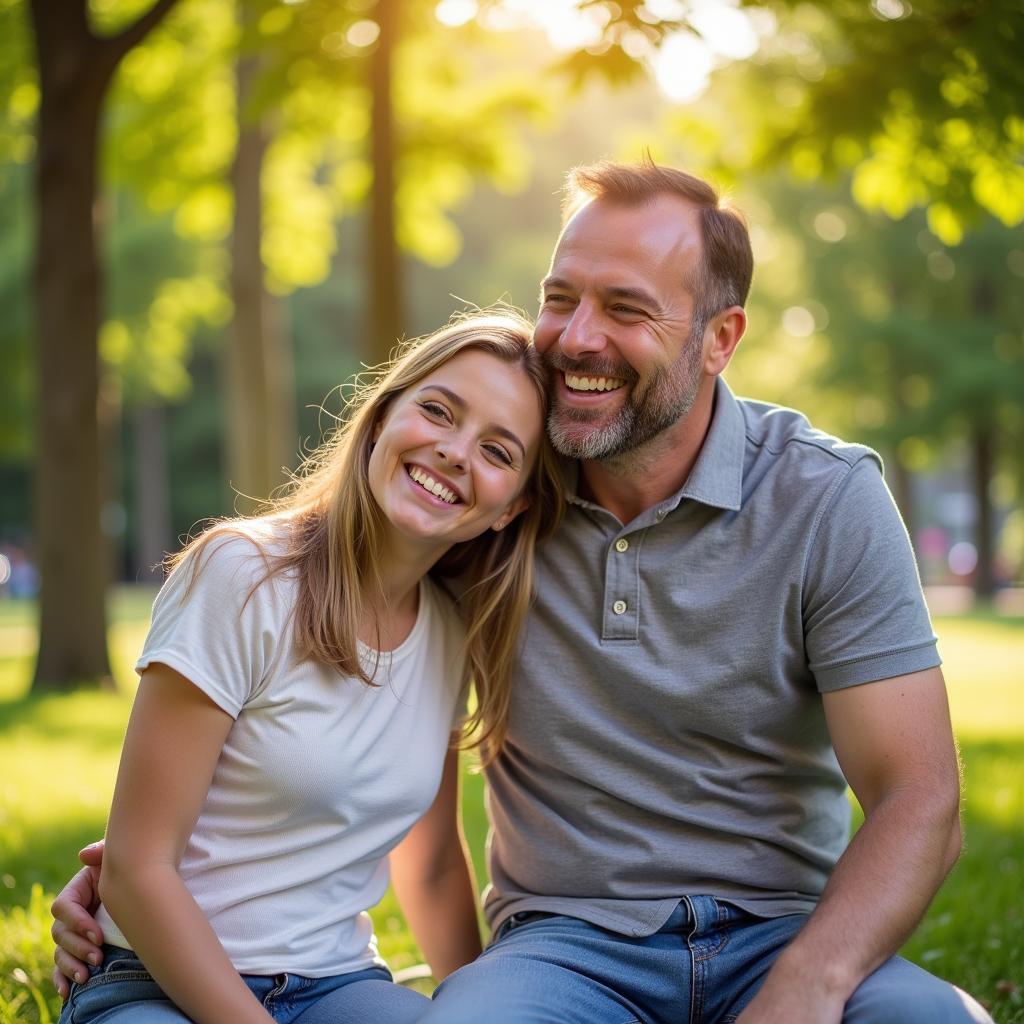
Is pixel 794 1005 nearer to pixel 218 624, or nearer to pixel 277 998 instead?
pixel 277 998

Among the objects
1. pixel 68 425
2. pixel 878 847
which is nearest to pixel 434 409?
pixel 878 847

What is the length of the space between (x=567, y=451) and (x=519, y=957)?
115cm

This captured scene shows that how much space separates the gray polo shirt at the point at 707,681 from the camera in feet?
9.95

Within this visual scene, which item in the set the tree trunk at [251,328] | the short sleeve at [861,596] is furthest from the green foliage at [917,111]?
the tree trunk at [251,328]

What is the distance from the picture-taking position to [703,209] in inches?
136

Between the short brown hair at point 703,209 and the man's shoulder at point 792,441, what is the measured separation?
0.95ft

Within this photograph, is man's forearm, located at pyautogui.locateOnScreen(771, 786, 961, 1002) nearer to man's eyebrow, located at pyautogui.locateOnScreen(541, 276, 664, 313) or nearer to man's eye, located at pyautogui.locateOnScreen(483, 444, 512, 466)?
man's eye, located at pyautogui.locateOnScreen(483, 444, 512, 466)

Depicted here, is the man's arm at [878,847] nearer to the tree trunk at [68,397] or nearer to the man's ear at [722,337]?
the man's ear at [722,337]

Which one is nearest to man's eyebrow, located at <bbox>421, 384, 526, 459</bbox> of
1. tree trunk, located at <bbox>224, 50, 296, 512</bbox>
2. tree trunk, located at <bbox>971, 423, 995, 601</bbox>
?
tree trunk, located at <bbox>224, 50, 296, 512</bbox>

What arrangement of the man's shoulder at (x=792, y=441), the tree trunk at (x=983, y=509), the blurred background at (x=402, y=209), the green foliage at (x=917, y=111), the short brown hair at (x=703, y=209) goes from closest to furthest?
the man's shoulder at (x=792, y=441)
the short brown hair at (x=703, y=209)
the green foliage at (x=917, y=111)
the blurred background at (x=402, y=209)
the tree trunk at (x=983, y=509)

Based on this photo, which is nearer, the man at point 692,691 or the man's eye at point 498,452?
the man at point 692,691

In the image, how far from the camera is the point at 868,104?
7.23 metres

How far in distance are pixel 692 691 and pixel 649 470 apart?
23.0 inches

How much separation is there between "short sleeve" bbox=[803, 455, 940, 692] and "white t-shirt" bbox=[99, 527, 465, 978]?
1.00 meters
